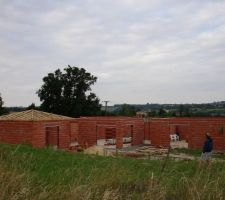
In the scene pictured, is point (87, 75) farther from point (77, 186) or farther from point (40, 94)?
point (77, 186)

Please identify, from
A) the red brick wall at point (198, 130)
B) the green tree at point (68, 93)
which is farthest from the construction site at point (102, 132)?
the green tree at point (68, 93)

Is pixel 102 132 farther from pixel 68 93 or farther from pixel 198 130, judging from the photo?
pixel 68 93

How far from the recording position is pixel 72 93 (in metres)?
56.0

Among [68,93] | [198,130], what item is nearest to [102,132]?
[198,130]

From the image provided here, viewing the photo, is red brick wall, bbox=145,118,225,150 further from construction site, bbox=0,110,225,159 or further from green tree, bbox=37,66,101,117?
green tree, bbox=37,66,101,117

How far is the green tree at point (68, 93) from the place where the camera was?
5494cm

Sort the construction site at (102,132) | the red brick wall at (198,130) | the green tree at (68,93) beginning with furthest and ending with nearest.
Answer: the green tree at (68,93) → the red brick wall at (198,130) → the construction site at (102,132)

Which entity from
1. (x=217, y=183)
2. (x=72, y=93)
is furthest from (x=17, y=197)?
(x=72, y=93)

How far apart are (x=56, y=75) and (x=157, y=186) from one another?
51.4 meters

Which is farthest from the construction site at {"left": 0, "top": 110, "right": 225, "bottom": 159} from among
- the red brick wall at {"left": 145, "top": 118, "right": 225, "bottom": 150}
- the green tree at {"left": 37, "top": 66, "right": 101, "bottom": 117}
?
the green tree at {"left": 37, "top": 66, "right": 101, "bottom": 117}

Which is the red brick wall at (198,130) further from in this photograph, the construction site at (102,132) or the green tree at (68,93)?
the green tree at (68,93)

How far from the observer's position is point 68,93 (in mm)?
56031

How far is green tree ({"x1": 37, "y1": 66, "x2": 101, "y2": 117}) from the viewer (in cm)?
5494

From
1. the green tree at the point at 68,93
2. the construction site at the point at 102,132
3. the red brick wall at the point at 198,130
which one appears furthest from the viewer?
the green tree at the point at 68,93
